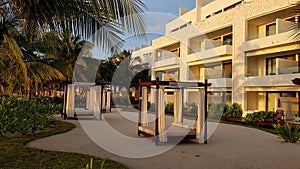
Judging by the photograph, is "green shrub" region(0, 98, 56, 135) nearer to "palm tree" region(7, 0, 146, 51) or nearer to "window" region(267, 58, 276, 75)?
"palm tree" region(7, 0, 146, 51)

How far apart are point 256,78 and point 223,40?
615cm

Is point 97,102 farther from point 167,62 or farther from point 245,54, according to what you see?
point 167,62

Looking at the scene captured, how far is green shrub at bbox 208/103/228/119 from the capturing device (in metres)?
19.2

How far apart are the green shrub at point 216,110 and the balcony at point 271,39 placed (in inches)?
177

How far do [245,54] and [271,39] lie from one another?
2577 millimetres

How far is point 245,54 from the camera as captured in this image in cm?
2019

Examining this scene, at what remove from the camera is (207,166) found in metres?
6.31

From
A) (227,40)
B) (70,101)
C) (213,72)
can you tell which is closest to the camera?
(70,101)

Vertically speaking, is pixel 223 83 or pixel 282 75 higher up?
pixel 282 75

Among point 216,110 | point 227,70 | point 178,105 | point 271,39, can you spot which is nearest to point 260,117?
point 216,110

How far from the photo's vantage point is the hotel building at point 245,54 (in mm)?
17625

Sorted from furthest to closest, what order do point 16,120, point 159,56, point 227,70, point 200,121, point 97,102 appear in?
1. point 159,56
2. point 227,70
3. point 97,102
4. point 200,121
5. point 16,120

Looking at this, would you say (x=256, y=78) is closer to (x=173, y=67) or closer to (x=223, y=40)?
(x=223, y=40)

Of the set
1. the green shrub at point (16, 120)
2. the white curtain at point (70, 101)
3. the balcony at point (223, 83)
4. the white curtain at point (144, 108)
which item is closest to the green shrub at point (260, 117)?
the balcony at point (223, 83)
